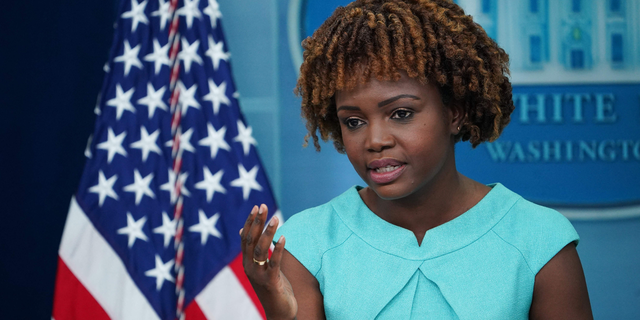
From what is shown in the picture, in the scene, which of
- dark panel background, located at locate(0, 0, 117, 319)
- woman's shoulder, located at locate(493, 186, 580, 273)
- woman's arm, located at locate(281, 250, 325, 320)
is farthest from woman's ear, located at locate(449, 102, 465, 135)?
dark panel background, located at locate(0, 0, 117, 319)

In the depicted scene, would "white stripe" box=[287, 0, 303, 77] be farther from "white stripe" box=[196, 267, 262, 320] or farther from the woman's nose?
the woman's nose

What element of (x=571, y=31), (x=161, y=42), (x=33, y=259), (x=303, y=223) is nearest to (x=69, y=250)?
(x=33, y=259)

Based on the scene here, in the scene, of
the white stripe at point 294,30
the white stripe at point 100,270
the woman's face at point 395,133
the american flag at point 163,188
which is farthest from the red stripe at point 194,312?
the woman's face at point 395,133

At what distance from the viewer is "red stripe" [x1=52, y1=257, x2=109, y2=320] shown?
96.7 inches

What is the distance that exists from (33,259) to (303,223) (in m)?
1.97

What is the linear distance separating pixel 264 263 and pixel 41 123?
7.23 ft

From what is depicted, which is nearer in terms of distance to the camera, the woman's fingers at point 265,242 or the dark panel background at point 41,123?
the woman's fingers at point 265,242

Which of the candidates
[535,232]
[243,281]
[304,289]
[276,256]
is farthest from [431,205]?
[243,281]

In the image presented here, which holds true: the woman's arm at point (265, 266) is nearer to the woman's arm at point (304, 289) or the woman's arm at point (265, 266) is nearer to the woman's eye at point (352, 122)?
the woman's arm at point (304, 289)

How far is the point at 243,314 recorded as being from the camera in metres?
2.45

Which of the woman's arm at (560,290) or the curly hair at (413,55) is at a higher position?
the curly hair at (413,55)

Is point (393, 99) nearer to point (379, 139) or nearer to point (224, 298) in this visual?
point (379, 139)

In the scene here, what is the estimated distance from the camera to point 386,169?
1.27 metres

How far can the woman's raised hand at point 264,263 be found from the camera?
41.1 inches
